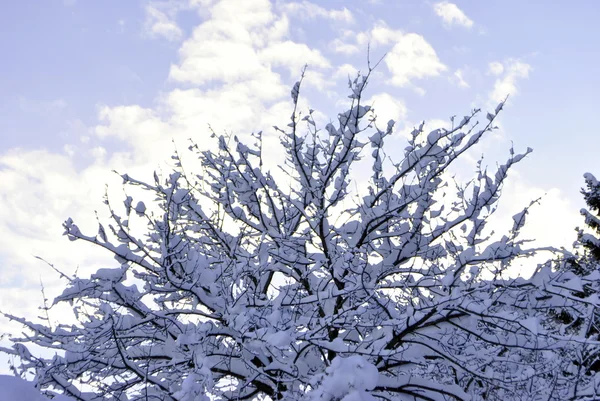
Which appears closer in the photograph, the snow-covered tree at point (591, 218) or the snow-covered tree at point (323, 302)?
the snow-covered tree at point (323, 302)

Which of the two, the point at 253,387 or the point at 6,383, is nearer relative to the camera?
the point at 6,383

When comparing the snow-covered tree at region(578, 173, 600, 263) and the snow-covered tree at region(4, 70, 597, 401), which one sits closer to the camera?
the snow-covered tree at region(4, 70, 597, 401)

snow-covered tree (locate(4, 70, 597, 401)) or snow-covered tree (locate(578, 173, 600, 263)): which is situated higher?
snow-covered tree (locate(578, 173, 600, 263))

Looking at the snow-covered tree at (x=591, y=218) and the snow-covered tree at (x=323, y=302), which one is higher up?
the snow-covered tree at (x=591, y=218)

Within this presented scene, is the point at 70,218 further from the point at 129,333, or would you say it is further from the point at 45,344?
the point at 45,344

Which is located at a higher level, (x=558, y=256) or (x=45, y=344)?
(x=558, y=256)

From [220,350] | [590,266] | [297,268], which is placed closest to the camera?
[220,350]

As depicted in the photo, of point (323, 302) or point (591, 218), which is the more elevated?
point (591, 218)

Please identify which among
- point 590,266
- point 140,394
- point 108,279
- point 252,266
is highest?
point 590,266

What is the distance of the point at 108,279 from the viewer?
12.0 feet

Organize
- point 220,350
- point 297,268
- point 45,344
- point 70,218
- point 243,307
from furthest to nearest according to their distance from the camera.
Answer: point 297,268
point 45,344
point 220,350
point 70,218
point 243,307

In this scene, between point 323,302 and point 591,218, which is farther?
point 591,218

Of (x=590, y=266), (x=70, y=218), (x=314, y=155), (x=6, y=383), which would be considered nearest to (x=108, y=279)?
(x=70, y=218)

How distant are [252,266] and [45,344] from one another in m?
2.20
